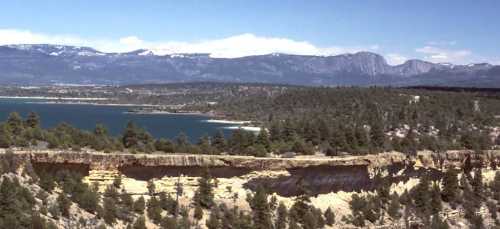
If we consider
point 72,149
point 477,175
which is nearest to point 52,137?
point 72,149

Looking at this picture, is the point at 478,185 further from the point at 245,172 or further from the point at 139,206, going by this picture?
the point at 139,206

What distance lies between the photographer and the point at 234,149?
55.0m

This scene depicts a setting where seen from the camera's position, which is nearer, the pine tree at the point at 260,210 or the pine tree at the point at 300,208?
the pine tree at the point at 260,210

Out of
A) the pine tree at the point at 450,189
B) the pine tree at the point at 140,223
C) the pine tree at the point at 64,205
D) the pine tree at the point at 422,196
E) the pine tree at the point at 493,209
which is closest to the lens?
the pine tree at the point at 64,205

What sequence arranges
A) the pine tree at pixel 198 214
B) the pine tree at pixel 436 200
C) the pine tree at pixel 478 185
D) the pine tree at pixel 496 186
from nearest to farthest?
the pine tree at pixel 198 214 < the pine tree at pixel 436 200 < the pine tree at pixel 478 185 < the pine tree at pixel 496 186

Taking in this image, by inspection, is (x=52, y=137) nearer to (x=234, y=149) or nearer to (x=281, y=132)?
(x=234, y=149)

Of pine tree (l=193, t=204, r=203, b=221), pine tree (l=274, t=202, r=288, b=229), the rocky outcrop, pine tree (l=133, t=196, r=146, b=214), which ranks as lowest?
pine tree (l=274, t=202, r=288, b=229)

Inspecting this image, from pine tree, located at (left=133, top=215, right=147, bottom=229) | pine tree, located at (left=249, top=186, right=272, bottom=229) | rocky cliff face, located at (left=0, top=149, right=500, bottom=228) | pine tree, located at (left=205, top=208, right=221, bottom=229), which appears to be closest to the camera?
pine tree, located at (left=133, top=215, right=147, bottom=229)

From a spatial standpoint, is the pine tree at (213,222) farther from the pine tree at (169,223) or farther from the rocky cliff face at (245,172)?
the pine tree at (169,223)

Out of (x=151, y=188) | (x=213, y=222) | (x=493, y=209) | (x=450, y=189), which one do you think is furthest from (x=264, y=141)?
(x=493, y=209)

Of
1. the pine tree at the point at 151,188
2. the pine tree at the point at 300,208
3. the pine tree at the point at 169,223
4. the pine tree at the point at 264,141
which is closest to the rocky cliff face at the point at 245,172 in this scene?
the pine tree at the point at 151,188

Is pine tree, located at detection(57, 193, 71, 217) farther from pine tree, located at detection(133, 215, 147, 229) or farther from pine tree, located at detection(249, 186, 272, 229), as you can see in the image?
pine tree, located at detection(249, 186, 272, 229)

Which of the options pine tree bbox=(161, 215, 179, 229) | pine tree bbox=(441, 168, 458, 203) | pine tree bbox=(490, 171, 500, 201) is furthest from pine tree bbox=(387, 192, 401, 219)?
pine tree bbox=(161, 215, 179, 229)

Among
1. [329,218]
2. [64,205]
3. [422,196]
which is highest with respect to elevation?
[64,205]
